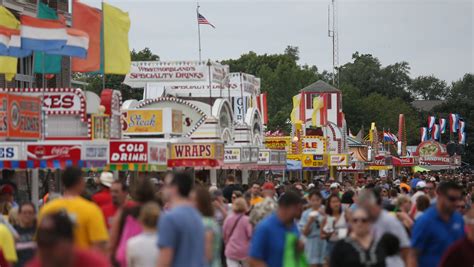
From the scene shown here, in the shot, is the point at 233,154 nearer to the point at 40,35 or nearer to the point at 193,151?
the point at 193,151

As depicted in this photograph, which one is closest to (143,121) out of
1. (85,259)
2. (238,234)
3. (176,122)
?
(176,122)

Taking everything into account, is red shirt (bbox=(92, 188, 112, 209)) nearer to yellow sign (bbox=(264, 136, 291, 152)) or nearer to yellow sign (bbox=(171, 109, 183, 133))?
yellow sign (bbox=(171, 109, 183, 133))

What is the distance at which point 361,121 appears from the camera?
129 m

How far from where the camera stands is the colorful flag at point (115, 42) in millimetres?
27703

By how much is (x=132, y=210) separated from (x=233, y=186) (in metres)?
11.9

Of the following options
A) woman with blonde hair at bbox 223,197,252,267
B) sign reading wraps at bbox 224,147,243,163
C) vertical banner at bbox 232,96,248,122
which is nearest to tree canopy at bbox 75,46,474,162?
vertical banner at bbox 232,96,248,122

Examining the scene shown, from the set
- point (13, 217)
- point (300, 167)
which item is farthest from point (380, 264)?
point (300, 167)

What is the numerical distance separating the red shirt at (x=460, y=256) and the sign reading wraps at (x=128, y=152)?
14.6 m

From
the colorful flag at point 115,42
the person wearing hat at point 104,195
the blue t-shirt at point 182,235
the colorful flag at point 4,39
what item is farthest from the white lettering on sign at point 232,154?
the blue t-shirt at point 182,235

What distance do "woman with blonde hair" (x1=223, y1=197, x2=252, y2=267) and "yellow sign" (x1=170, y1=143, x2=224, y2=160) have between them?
45.5 feet

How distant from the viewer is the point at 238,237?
54.8 feet

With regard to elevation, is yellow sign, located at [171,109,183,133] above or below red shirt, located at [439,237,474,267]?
above

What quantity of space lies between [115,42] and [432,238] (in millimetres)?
17013

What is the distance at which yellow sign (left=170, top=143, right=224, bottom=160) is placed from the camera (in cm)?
3069
